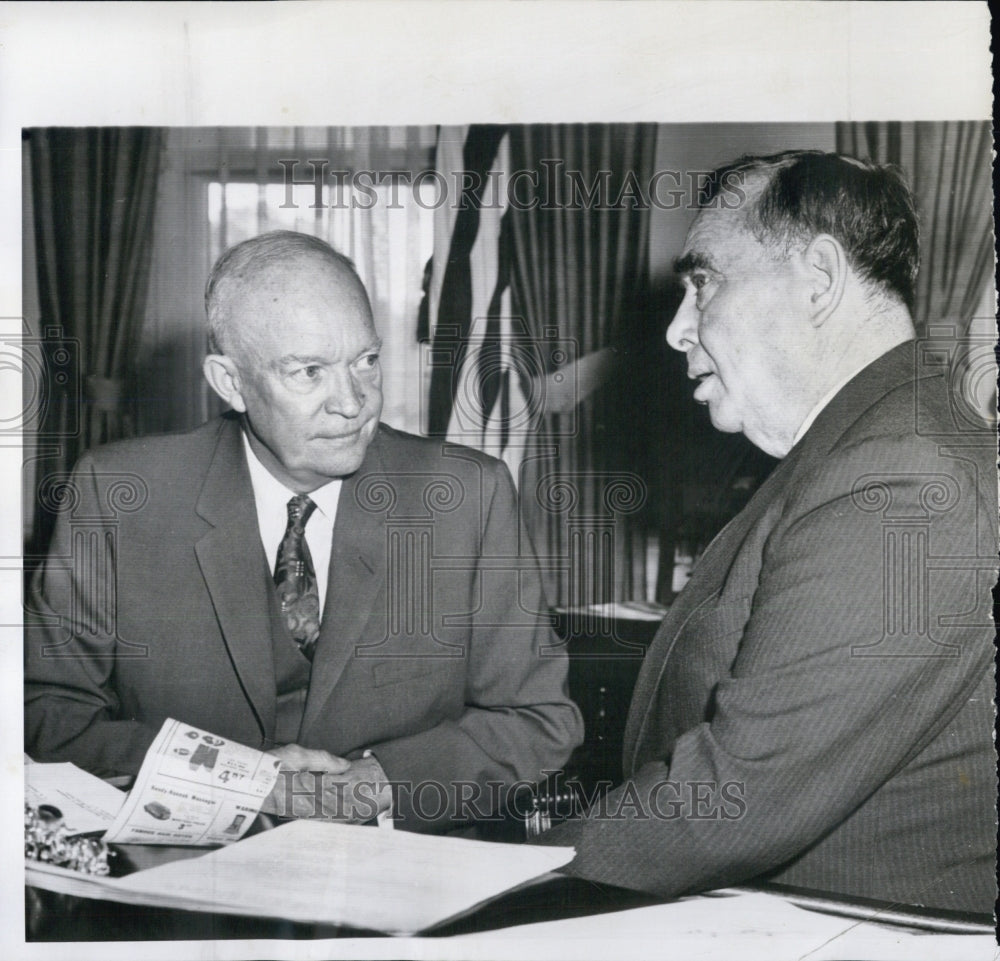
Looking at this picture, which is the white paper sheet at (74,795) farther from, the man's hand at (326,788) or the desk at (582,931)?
the man's hand at (326,788)

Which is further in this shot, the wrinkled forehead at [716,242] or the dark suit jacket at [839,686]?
the wrinkled forehead at [716,242]

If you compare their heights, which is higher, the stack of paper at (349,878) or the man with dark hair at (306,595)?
the man with dark hair at (306,595)

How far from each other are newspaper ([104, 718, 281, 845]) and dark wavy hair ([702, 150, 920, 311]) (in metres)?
1.79

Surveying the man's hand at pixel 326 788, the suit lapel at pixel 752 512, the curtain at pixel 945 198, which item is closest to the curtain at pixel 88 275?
the man's hand at pixel 326 788

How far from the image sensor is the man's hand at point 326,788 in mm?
2479

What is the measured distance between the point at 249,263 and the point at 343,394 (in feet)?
1.32

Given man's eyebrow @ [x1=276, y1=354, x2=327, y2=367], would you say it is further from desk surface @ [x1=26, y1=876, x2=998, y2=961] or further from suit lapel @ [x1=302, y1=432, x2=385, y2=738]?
desk surface @ [x1=26, y1=876, x2=998, y2=961]

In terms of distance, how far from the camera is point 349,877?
2.51 m

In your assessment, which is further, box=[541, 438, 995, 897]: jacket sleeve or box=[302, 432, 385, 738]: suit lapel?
box=[302, 432, 385, 738]: suit lapel

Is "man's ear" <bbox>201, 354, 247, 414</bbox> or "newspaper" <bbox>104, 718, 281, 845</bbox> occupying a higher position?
"man's ear" <bbox>201, 354, 247, 414</bbox>

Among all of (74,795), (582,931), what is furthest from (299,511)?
(582,931)

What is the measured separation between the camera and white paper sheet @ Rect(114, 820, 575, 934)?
250 cm

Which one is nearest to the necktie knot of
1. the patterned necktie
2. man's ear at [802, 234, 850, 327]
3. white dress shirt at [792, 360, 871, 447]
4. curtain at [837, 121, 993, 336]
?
the patterned necktie

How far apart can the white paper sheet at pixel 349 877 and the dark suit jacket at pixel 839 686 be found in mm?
215
